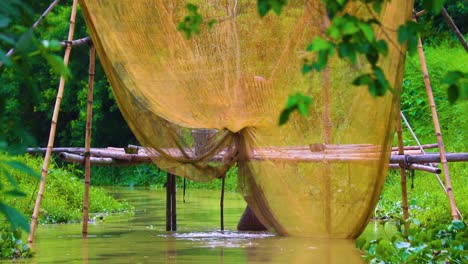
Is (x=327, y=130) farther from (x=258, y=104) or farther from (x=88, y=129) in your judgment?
(x=88, y=129)

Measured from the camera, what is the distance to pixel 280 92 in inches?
249

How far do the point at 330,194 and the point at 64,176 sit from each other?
6120 mm

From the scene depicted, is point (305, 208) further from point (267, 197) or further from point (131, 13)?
point (131, 13)

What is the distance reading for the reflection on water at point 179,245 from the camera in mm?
6309

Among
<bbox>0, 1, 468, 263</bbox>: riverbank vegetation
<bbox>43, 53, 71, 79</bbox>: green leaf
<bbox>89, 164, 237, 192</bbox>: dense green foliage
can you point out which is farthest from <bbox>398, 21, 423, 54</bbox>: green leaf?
<bbox>89, 164, 237, 192</bbox>: dense green foliage

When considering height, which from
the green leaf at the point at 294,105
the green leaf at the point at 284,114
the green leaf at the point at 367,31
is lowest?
the green leaf at the point at 284,114

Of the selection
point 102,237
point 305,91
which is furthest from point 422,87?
point 305,91

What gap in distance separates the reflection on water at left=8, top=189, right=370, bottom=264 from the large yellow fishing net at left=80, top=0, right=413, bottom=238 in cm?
22

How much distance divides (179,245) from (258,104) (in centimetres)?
139

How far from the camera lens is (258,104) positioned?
21.2 ft

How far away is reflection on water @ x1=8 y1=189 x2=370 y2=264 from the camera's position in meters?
6.31

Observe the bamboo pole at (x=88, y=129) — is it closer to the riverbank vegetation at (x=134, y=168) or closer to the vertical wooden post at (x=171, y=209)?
the riverbank vegetation at (x=134, y=168)

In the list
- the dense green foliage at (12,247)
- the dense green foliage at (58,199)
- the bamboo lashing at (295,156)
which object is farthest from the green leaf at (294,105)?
the dense green foliage at (58,199)

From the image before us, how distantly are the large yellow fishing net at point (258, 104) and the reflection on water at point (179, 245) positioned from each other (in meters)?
0.22
